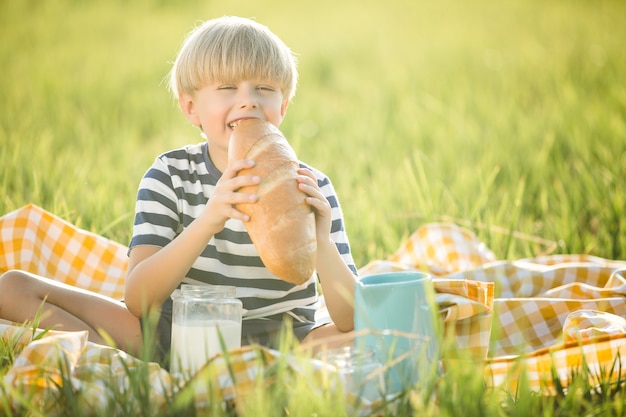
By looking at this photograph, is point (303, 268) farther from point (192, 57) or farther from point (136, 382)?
point (192, 57)

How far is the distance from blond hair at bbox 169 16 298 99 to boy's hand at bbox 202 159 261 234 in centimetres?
34

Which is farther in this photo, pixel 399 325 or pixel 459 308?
pixel 459 308

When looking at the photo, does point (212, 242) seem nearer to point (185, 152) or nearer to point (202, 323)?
point (185, 152)

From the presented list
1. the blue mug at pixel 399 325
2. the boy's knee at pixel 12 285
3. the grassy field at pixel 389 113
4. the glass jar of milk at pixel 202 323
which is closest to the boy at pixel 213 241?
the boy's knee at pixel 12 285

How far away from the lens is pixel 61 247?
2551mm

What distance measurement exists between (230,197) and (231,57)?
0.44 m

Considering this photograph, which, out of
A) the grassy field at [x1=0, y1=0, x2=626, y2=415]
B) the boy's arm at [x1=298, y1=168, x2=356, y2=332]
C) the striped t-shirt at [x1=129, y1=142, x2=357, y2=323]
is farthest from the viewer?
the grassy field at [x1=0, y1=0, x2=626, y2=415]

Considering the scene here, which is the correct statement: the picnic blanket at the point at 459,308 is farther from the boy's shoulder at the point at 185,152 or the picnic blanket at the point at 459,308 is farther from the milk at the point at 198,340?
the boy's shoulder at the point at 185,152

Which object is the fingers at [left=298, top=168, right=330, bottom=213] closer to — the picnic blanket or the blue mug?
the blue mug

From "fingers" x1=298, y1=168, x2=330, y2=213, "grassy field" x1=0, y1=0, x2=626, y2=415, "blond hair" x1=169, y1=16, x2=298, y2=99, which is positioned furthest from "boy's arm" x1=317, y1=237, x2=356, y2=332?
"grassy field" x1=0, y1=0, x2=626, y2=415

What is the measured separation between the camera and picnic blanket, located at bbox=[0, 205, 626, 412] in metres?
1.49

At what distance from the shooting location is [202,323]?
5.47ft

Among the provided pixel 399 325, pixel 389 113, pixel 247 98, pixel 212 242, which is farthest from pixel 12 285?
pixel 389 113

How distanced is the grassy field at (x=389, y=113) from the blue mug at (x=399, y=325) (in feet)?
0.58
